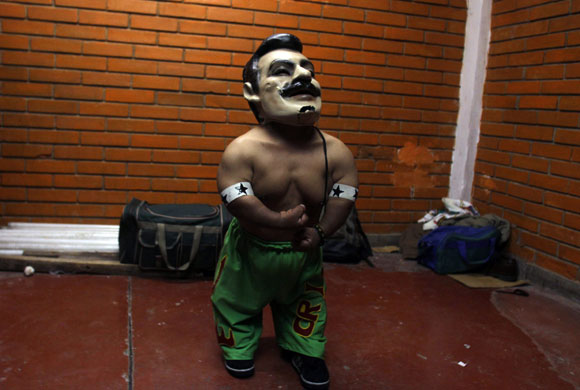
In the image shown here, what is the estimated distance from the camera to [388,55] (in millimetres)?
4453

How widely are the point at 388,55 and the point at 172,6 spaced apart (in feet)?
6.08

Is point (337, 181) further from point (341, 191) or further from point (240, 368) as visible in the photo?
point (240, 368)

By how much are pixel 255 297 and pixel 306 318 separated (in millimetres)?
273

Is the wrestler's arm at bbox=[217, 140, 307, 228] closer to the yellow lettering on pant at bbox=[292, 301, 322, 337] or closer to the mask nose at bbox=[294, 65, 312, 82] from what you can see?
the mask nose at bbox=[294, 65, 312, 82]

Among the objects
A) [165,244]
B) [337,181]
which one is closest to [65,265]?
[165,244]

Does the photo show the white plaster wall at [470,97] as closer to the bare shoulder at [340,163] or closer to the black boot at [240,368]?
the bare shoulder at [340,163]

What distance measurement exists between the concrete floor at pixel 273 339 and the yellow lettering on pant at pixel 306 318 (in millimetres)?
218

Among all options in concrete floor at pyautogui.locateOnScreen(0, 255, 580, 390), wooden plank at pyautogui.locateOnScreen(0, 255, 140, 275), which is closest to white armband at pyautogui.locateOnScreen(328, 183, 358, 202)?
concrete floor at pyautogui.locateOnScreen(0, 255, 580, 390)

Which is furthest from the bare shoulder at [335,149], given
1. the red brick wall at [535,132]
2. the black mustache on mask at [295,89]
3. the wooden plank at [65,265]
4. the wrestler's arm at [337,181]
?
the red brick wall at [535,132]

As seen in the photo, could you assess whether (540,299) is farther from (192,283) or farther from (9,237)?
(9,237)

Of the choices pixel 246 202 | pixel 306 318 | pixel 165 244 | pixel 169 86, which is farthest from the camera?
pixel 169 86

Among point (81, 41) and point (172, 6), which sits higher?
point (172, 6)

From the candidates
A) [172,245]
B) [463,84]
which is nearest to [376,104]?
[463,84]

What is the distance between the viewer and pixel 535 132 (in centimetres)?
399
